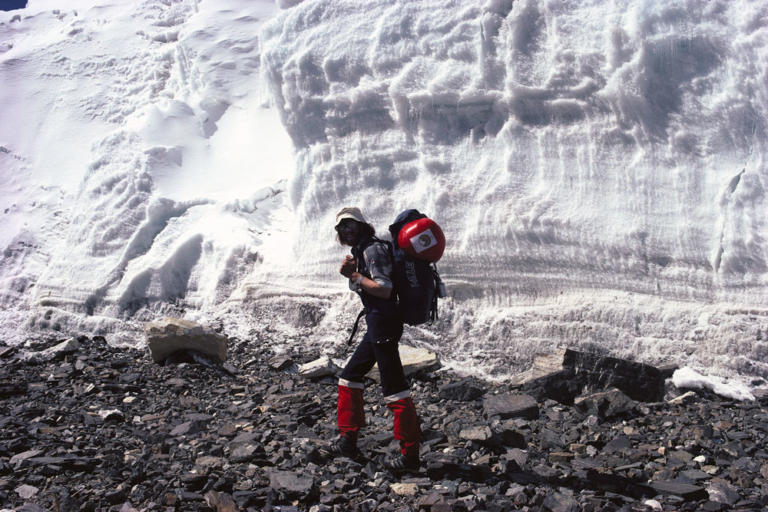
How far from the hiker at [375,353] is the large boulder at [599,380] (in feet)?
6.95

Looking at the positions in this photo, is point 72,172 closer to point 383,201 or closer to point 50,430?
point 383,201

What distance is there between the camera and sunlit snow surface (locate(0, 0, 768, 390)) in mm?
6914

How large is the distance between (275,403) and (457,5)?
5616 mm

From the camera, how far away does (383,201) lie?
326 inches

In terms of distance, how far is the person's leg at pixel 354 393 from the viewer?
15.3 ft

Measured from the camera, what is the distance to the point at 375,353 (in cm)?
457

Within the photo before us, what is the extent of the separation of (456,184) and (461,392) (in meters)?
2.82

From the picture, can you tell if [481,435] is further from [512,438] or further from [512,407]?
[512,407]

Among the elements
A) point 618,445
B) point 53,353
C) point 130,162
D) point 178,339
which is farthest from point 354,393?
point 130,162

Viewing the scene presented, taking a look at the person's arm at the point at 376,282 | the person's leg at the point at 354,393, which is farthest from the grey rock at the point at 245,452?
the person's arm at the point at 376,282

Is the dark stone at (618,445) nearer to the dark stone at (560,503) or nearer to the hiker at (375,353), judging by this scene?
the dark stone at (560,503)

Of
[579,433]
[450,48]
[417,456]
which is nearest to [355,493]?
[417,456]

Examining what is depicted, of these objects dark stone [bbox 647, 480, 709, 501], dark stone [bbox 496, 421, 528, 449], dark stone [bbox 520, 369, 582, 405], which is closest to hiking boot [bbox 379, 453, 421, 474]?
dark stone [bbox 496, 421, 528, 449]

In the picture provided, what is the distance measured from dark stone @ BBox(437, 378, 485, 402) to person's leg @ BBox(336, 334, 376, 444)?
1.68m
